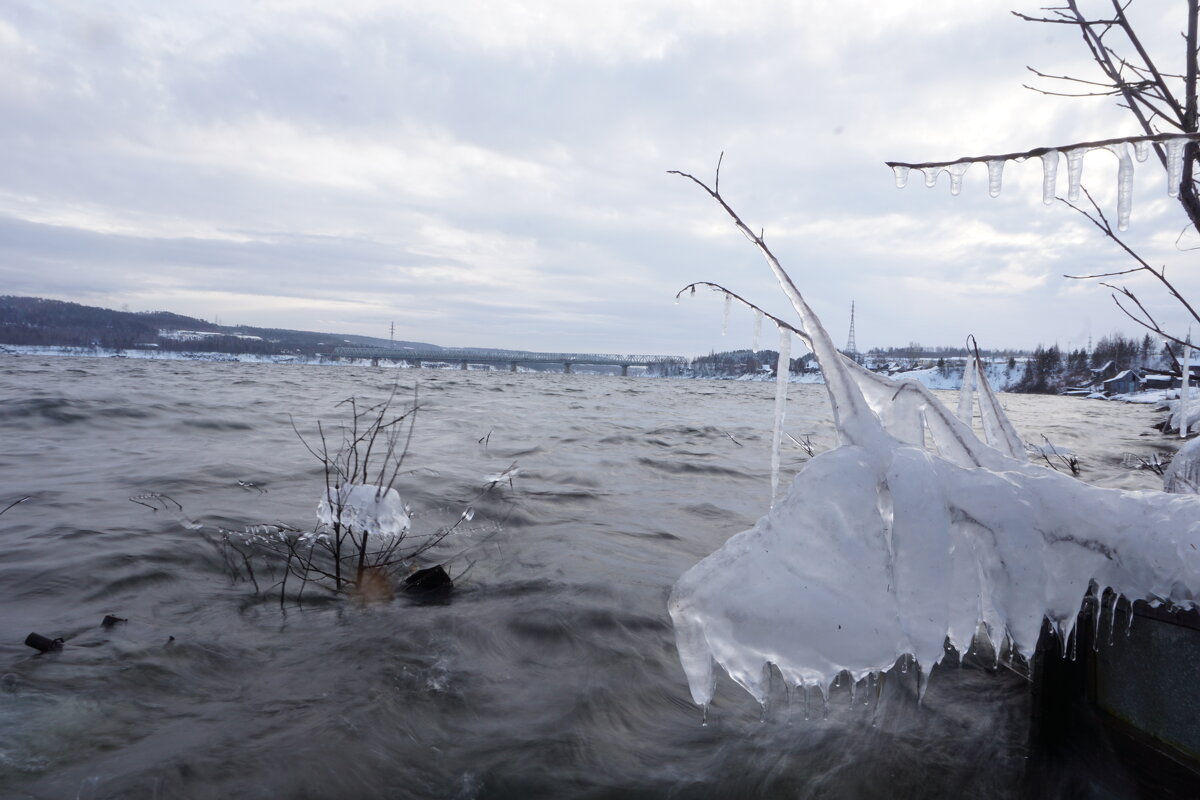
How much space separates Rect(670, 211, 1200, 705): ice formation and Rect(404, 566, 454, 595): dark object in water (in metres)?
4.15

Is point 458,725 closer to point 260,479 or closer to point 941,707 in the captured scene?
point 941,707

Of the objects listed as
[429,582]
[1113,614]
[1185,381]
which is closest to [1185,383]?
[1185,381]

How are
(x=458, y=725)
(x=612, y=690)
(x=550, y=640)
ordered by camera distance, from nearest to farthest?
(x=458, y=725) → (x=612, y=690) → (x=550, y=640)

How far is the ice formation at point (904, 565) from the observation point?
204cm

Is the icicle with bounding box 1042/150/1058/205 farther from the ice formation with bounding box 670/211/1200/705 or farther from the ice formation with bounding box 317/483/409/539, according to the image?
the ice formation with bounding box 317/483/409/539

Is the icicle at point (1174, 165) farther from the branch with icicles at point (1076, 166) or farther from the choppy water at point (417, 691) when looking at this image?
the choppy water at point (417, 691)

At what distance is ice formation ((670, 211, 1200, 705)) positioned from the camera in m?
2.04

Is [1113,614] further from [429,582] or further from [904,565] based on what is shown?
[429,582]

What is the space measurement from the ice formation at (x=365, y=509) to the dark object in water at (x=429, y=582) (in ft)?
1.79

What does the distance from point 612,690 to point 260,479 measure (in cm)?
784

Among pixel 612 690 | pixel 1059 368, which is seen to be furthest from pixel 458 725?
pixel 1059 368

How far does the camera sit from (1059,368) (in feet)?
317

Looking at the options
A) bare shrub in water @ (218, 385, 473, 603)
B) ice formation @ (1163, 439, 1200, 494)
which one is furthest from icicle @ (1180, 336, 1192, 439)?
bare shrub in water @ (218, 385, 473, 603)

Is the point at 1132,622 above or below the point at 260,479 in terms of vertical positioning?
above
